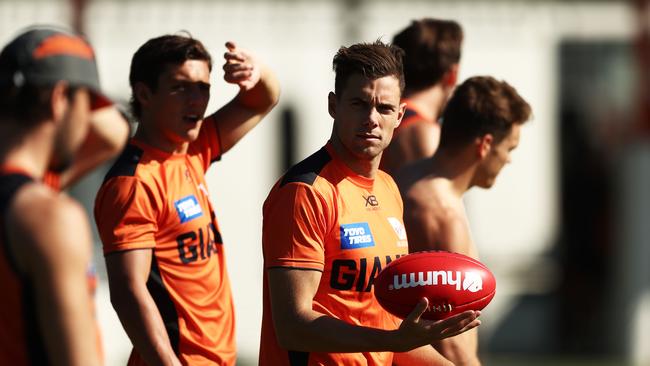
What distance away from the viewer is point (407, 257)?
473 centimetres

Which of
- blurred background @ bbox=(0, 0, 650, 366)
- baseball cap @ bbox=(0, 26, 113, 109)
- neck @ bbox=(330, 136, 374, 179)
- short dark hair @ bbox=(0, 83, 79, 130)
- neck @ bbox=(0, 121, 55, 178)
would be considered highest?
baseball cap @ bbox=(0, 26, 113, 109)

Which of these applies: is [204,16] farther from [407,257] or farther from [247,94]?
[407,257]

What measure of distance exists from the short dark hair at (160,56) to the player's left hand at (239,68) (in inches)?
6.1

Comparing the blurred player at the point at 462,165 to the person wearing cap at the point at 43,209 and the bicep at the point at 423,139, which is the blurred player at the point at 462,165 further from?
the person wearing cap at the point at 43,209

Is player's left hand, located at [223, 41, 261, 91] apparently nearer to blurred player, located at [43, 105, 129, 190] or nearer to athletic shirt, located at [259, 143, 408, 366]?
blurred player, located at [43, 105, 129, 190]

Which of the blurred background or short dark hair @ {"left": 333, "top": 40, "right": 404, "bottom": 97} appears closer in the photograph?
short dark hair @ {"left": 333, "top": 40, "right": 404, "bottom": 97}

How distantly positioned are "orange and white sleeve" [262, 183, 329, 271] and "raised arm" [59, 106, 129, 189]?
872 millimetres

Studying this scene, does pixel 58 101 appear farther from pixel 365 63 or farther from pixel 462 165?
pixel 462 165

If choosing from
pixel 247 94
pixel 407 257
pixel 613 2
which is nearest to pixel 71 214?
pixel 407 257

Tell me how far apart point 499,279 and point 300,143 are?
123 inches

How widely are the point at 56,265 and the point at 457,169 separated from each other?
113 inches

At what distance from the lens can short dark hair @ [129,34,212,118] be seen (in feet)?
17.8

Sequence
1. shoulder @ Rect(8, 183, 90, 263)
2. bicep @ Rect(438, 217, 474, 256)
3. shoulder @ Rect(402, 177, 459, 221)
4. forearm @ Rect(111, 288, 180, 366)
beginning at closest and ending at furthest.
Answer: shoulder @ Rect(8, 183, 90, 263), forearm @ Rect(111, 288, 180, 366), bicep @ Rect(438, 217, 474, 256), shoulder @ Rect(402, 177, 459, 221)

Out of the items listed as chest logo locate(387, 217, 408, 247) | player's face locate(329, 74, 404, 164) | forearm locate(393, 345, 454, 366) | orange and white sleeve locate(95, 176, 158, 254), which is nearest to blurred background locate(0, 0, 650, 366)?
orange and white sleeve locate(95, 176, 158, 254)
